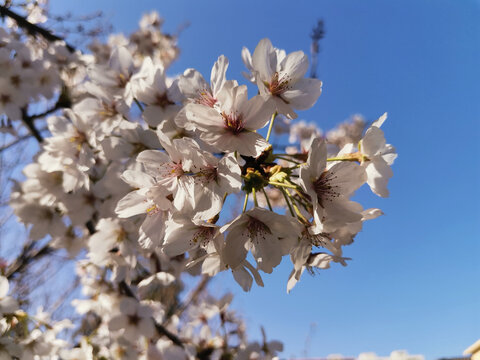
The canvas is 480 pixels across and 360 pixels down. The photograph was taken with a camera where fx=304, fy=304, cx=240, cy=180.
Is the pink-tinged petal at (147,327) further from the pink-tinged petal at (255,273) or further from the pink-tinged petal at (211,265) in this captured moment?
the pink-tinged petal at (255,273)

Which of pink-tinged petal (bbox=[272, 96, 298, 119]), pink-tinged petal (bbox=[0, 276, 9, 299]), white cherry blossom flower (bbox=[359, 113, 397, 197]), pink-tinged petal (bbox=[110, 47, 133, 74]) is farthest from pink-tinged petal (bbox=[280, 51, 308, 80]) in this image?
pink-tinged petal (bbox=[0, 276, 9, 299])

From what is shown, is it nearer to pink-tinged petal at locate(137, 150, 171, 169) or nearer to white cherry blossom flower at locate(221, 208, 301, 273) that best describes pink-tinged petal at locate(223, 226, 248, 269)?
white cherry blossom flower at locate(221, 208, 301, 273)

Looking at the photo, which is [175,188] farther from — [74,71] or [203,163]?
[74,71]

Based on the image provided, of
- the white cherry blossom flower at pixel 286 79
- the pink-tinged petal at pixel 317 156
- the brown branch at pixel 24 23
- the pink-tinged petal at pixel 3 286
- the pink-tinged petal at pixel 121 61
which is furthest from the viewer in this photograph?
the brown branch at pixel 24 23

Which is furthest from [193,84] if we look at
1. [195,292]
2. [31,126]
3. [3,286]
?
[195,292]

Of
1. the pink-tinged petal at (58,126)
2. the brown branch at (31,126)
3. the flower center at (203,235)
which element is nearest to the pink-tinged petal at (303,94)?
the flower center at (203,235)

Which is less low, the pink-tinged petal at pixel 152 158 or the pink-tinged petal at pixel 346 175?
the pink-tinged petal at pixel 152 158
